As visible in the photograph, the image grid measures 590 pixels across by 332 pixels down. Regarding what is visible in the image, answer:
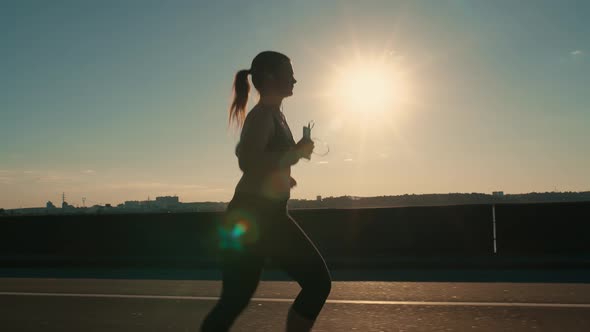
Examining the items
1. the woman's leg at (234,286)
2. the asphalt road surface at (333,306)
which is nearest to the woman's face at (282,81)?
the woman's leg at (234,286)

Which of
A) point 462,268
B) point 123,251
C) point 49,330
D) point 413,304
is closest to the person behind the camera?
point 49,330

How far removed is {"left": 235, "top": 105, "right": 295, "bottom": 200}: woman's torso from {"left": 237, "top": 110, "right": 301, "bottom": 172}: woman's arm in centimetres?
3

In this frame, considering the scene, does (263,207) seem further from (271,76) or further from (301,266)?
(271,76)

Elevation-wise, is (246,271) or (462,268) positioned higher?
(246,271)

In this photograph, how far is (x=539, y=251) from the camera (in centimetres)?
1230

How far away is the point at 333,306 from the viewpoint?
23.3 feet

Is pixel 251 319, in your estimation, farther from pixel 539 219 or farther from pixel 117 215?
pixel 117 215

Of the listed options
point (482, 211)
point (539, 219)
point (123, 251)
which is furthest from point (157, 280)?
point (539, 219)

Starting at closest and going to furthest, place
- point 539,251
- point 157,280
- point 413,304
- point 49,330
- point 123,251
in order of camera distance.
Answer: point 49,330 → point 413,304 → point 157,280 → point 539,251 → point 123,251

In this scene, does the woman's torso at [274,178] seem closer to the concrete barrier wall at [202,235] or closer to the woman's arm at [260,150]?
the woman's arm at [260,150]

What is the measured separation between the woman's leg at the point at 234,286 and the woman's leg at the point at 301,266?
0.17 metres

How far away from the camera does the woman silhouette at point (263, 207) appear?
3797 mm

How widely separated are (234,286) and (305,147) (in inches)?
34.2

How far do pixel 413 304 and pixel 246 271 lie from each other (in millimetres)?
3687
